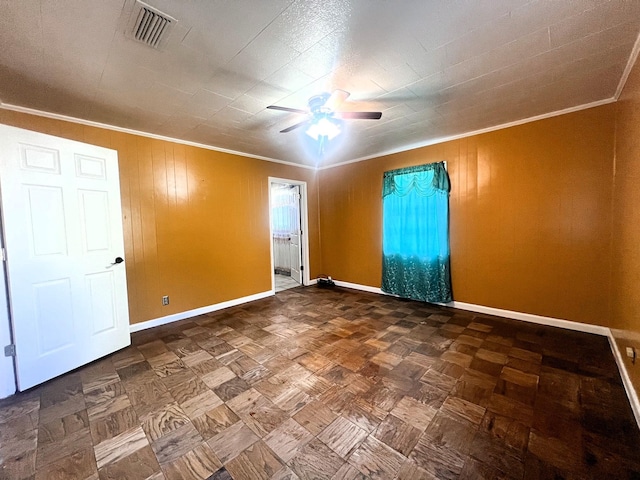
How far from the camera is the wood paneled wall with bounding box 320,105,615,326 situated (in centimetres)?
265

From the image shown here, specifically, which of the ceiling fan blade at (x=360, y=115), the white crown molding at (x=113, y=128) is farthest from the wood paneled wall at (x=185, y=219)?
the ceiling fan blade at (x=360, y=115)

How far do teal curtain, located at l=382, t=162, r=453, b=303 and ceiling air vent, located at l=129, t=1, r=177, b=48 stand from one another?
3396 millimetres

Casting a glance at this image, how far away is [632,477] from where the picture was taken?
1.22 meters

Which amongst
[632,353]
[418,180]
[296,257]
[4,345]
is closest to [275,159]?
[296,257]

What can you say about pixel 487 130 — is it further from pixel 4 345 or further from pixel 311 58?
pixel 4 345

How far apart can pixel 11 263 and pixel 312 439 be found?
2.66 meters

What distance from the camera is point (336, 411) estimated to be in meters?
1.71

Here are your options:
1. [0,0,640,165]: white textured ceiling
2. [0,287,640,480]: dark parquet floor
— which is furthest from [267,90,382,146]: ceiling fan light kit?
[0,287,640,480]: dark parquet floor

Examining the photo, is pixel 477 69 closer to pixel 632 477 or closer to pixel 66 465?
pixel 632 477

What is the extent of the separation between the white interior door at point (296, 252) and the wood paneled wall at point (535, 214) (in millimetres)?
2363

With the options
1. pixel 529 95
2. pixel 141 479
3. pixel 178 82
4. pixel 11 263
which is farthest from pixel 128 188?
pixel 529 95

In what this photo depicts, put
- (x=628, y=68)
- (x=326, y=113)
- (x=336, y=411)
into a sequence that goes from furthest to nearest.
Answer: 1. (x=326, y=113)
2. (x=628, y=68)
3. (x=336, y=411)

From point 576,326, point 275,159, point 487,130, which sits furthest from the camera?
point 275,159

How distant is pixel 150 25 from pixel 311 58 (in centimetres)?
100
